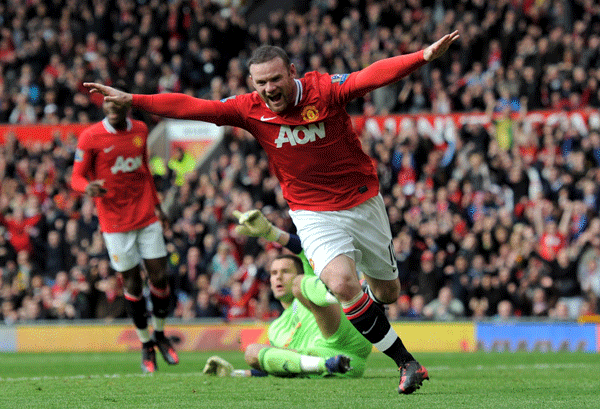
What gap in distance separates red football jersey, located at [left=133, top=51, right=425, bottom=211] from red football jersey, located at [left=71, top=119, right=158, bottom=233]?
2.94 metres

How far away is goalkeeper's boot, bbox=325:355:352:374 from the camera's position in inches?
275

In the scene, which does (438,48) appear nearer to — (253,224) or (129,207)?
(253,224)

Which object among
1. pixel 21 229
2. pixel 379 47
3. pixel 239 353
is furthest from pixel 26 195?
pixel 379 47

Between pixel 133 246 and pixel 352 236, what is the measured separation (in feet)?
11.4

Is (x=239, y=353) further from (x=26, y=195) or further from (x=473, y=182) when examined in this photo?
(x=26, y=195)

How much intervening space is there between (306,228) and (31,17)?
18.5 metres

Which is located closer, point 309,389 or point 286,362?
point 309,389

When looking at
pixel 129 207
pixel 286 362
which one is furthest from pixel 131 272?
pixel 286 362

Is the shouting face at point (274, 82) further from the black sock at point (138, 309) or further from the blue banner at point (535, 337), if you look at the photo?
the blue banner at point (535, 337)

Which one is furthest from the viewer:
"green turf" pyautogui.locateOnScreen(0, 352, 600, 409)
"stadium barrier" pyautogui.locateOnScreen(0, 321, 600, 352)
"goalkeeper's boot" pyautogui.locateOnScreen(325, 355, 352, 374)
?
"stadium barrier" pyautogui.locateOnScreen(0, 321, 600, 352)

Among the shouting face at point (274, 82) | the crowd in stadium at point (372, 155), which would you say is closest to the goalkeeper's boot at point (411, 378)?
the shouting face at point (274, 82)

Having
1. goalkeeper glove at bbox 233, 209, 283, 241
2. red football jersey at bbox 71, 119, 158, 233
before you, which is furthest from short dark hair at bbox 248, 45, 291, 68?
red football jersey at bbox 71, 119, 158, 233

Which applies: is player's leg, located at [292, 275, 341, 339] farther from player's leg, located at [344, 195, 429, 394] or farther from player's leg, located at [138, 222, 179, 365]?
player's leg, located at [138, 222, 179, 365]

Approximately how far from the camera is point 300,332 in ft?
26.7
